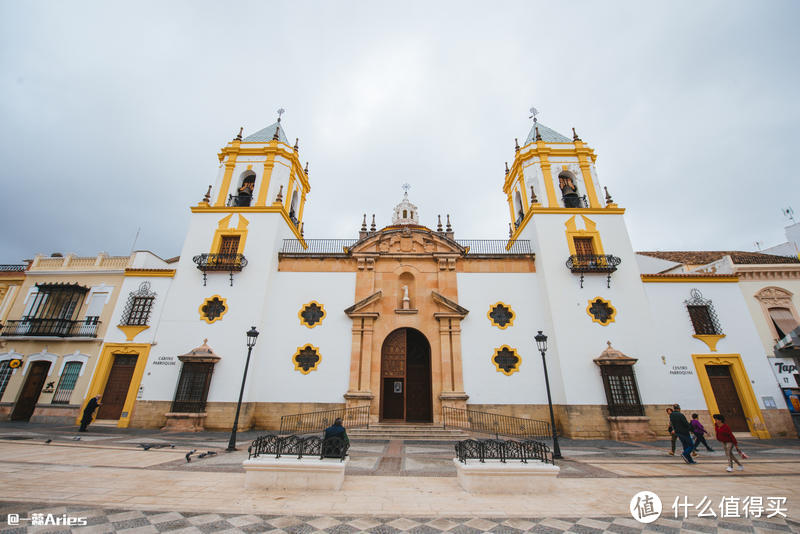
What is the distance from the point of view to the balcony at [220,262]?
16.8m

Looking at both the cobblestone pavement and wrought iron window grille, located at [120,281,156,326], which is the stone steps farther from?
wrought iron window grille, located at [120,281,156,326]

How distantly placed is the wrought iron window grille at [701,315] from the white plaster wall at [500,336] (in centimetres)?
733

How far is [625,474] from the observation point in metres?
7.66

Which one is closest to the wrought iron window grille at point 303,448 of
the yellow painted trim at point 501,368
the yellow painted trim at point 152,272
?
the yellow painted trim at point 501,368

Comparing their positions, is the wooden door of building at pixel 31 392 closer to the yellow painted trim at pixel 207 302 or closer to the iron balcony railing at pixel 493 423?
the yellow painted trim at pixel 207 302

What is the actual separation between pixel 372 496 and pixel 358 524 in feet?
4.16

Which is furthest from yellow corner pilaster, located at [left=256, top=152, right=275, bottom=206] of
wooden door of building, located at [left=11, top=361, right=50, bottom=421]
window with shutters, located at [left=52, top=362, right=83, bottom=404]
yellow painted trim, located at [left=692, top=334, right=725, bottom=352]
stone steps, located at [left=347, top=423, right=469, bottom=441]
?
yellow painted trim, located at [left=692, top=334, right=725, bottom=352]

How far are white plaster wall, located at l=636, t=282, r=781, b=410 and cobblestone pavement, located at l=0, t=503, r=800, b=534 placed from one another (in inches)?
471

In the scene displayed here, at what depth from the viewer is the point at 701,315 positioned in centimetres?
1633

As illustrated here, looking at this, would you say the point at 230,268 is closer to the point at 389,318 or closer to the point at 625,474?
the point at 389,318

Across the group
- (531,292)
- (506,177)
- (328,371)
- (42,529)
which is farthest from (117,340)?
(506,177)

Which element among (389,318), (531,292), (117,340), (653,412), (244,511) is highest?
(531,292)

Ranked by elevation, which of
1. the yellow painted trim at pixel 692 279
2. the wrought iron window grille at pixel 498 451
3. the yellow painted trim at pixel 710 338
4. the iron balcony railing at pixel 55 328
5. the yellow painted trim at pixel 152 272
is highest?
the yellow painted trim at pixel 152 272

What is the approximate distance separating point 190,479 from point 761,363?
23.0 m
